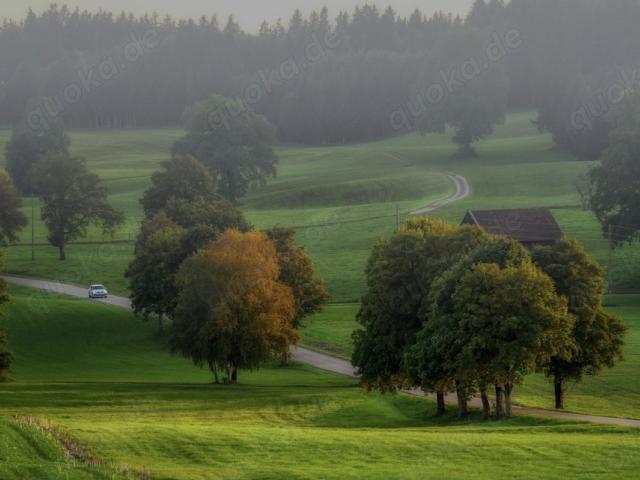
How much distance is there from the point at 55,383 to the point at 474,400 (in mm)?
24595

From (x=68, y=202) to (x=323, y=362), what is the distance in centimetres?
4986

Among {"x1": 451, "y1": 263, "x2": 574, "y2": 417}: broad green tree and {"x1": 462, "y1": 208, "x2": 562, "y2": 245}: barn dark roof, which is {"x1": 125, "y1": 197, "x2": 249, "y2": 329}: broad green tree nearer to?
{"x1": 462, "y1": 208, "x2": 562, "y2": 245}: barn dark roof

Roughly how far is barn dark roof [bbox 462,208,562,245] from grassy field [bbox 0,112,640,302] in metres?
7.88

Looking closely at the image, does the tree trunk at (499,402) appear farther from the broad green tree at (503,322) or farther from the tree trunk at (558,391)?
the tree trunk at (558,391)

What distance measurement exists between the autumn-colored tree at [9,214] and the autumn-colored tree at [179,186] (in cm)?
1456

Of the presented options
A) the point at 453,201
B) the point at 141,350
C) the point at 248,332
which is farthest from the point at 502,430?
the point at 453,201

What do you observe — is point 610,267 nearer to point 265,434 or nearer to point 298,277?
point 298,277

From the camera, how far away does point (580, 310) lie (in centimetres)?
5409

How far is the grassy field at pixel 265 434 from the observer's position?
32.4 meters

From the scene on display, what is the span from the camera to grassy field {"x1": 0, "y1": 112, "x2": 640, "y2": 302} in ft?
353

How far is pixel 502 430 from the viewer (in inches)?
1718

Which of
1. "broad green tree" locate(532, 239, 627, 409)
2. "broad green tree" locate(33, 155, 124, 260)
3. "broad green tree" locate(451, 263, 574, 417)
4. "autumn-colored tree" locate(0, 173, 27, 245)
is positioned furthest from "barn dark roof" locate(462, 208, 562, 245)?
"autumn-colored tree" locate(0, 173, 27, 245)

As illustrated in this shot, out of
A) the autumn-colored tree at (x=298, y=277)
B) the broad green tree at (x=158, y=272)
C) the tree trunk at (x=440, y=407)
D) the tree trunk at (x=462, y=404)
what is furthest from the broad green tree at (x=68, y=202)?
the tree trunk at (x=462, y=404)

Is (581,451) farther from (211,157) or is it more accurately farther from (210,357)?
(211,157)
